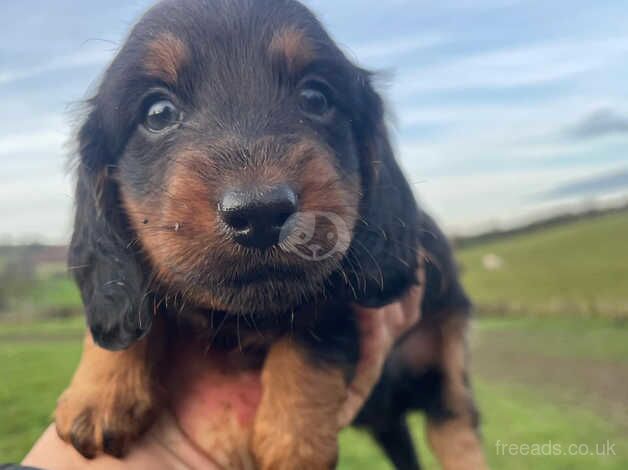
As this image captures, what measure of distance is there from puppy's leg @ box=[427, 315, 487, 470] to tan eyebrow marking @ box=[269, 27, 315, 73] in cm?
133

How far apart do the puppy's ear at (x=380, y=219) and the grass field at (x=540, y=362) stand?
7.70ft

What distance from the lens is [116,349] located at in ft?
4.97

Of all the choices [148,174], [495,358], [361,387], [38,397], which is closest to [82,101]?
[148,174]

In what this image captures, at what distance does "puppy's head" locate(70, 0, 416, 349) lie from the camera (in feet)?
3.93

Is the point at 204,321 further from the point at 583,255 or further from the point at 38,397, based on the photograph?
the point at 583,255

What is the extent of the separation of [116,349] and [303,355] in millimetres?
462

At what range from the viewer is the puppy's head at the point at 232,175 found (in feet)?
3.93

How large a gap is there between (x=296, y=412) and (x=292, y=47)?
2.89 ft

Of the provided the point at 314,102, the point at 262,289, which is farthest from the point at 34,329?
the point at 262,289

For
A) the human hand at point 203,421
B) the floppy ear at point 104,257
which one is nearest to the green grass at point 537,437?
the human hand at point 203,421

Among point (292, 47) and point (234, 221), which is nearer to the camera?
point (234, 221)
